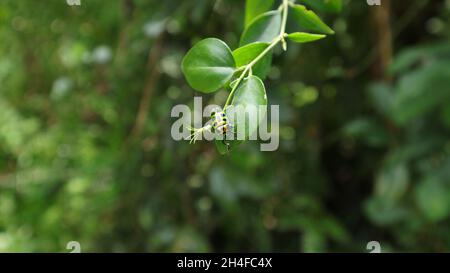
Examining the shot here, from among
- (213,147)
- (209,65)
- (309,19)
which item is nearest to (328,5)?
(309,19)

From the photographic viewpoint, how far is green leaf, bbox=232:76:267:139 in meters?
0.30

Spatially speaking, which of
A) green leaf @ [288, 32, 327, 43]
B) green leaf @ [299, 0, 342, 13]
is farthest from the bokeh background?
green leaf @ [288, 32, 327, 43]

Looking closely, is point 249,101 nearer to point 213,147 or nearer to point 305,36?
point 305,36

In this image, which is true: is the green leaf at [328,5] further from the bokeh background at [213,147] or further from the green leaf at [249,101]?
the bokeh background at [213,147]

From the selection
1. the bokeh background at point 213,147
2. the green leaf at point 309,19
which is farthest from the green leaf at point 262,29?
the bokeh background at point 213,147

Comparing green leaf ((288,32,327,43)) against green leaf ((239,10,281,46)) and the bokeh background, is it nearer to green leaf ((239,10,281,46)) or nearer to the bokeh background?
green leaf ((239,10,281,46))

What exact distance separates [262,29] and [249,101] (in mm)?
116

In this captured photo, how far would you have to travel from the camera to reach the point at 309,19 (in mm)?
405

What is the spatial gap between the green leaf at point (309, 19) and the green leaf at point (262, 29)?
0.02m

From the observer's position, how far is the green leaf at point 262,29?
1.31 feet

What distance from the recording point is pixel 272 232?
1031 mm

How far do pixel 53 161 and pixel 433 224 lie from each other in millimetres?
768

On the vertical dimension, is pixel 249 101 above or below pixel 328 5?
below
